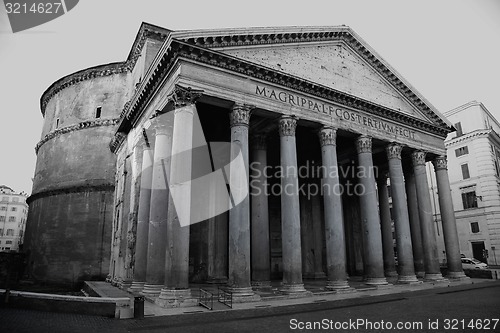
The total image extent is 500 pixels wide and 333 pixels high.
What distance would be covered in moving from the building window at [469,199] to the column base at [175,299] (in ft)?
91.3

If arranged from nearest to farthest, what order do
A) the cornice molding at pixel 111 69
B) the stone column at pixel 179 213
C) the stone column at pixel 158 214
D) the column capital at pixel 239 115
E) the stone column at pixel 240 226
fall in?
the stone column at pixel 179 213 < the stone column at pixel 240 226 < the stone column at pixel 158 214 < the column capital at pixel 239 115 < the cornice molding at pixel 111 69

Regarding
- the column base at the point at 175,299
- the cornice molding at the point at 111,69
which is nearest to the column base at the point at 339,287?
the column base at the point at 175,299

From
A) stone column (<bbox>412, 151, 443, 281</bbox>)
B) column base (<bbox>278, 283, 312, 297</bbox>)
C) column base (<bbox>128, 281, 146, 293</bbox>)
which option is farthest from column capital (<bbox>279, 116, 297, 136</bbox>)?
stone column (<bbox>412, 151, 443, 281</bbox>)

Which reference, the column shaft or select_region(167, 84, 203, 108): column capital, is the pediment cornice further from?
the column shaft

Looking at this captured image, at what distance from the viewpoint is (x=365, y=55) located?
18.0m

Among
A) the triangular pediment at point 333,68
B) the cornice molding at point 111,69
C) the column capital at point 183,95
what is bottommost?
the column capital at point 183,95

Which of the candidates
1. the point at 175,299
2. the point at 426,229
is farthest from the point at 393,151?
the point at 175,299

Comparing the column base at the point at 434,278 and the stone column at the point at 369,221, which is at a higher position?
the stone column at the point at 369,221

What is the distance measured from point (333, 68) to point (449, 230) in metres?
11.2

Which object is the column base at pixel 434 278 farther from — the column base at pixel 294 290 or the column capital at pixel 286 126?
the column capital at pixel 286 126

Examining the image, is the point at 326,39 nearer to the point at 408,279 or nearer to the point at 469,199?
the point at 408,279

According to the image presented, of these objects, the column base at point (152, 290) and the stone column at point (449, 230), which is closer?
the column base at point (152, 290)

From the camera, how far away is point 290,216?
12766mm

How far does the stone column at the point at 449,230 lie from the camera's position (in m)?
18.0
